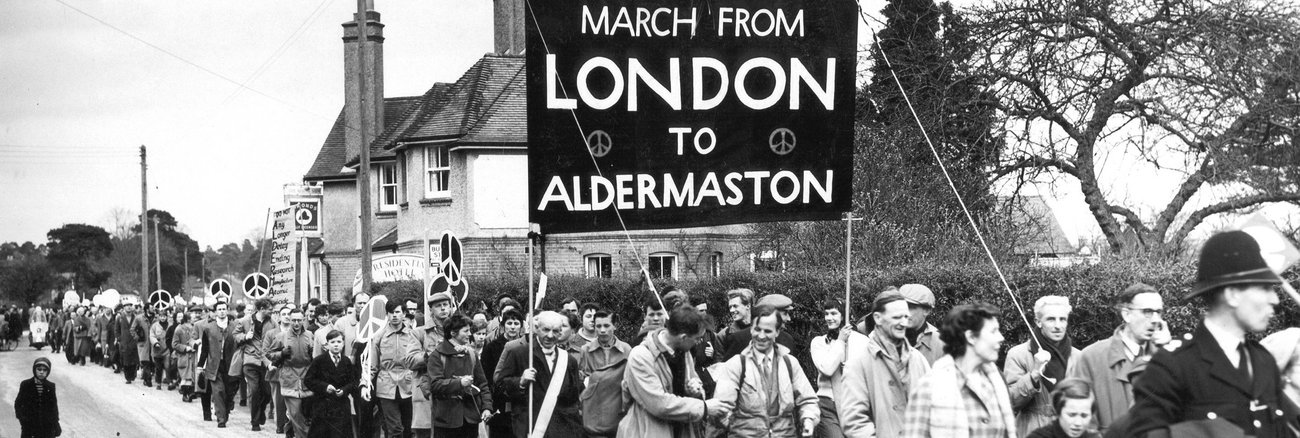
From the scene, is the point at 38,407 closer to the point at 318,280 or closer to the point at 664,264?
the point at 664,264

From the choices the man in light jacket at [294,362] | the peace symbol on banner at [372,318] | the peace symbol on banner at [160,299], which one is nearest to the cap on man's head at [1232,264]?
the peace symbol on banner at [372,318]

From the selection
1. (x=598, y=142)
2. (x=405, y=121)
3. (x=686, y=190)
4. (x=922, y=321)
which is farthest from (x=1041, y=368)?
(x=405, y=121)

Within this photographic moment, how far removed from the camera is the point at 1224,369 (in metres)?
4.30

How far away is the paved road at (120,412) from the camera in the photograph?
763 inches

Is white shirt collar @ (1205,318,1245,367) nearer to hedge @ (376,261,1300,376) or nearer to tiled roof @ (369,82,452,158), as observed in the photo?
hedge @ (376,261,1300,376)

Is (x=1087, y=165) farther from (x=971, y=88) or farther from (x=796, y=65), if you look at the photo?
(x=796, y=65)

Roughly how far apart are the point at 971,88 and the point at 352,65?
114 ft

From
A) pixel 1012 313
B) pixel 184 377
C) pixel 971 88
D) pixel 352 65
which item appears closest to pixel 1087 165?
pixel 971 88

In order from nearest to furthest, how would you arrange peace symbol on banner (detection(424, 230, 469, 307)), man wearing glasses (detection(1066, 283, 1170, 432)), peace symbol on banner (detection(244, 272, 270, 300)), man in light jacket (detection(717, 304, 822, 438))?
man wearing glasses (detection(1066, 283, 1170, 432)) → man in light jacket (detection(717, 304, 822, 438)) → peace symbol on banner (detection(424, 230, 469, 307)) → peace symbol on banner (detection(244, 272, 270, 300))

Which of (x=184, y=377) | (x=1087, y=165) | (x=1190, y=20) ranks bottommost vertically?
(x=184, y=377)

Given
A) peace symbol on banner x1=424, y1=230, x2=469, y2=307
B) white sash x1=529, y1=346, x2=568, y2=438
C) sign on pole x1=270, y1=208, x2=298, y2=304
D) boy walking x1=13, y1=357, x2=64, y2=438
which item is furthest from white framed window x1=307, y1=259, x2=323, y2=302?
white sash x1=529, y1=346, x2=568, y2=438

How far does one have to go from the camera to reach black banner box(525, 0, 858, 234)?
9.19 metres

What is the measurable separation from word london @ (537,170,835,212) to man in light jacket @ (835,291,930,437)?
2025mm

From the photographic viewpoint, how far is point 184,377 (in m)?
24.9
